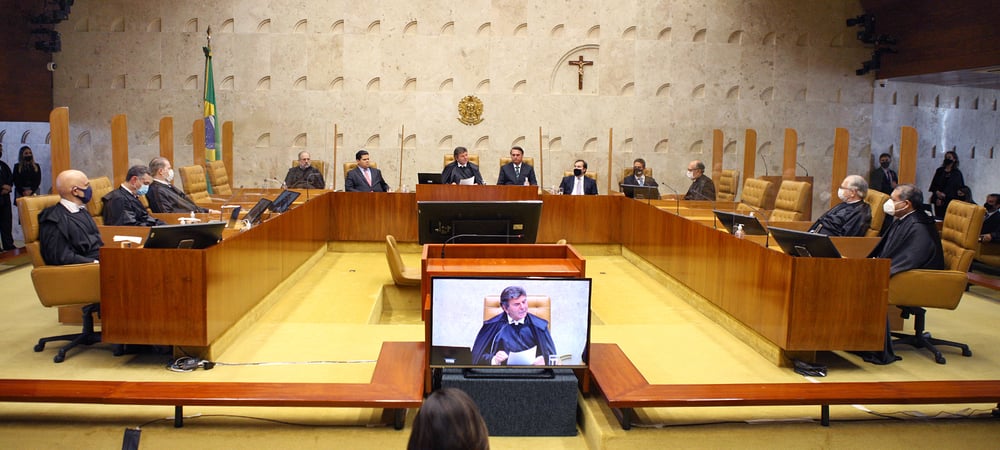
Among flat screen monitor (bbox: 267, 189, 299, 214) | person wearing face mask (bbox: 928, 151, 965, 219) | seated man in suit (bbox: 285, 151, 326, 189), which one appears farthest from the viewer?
person wearing face mask (bbox: 928, 151, 965, 219)

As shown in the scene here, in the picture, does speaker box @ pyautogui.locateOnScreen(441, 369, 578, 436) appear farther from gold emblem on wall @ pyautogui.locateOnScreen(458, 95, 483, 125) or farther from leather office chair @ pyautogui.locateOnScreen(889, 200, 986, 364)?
gold emblem on wall @ pyautogui.locateOnScreen(458, 95, 483, 125)

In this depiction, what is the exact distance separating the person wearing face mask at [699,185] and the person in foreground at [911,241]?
4373 mm

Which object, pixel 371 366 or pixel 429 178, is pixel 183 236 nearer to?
pixel 371 366

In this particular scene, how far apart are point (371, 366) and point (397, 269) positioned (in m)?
1.81

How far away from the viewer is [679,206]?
7.78 metres

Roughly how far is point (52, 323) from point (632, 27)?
9.01 m

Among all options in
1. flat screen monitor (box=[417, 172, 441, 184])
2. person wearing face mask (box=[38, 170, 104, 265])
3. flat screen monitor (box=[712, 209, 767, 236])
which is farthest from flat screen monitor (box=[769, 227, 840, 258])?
flat screen monitor (box=[417, 172, 441, 184])

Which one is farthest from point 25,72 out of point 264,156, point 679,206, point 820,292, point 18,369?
point 820,292

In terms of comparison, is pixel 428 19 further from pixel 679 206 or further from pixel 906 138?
pixel 906 138

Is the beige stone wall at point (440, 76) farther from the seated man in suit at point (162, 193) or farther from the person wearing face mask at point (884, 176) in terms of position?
the seated man in suit at point (162, 193)

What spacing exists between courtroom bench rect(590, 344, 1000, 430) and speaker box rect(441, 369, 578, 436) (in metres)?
0.20

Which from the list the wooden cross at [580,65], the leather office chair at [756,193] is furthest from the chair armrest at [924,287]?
the wooden cross at [580,65]

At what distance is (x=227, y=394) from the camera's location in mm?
3619

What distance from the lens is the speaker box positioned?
12.2 feet
